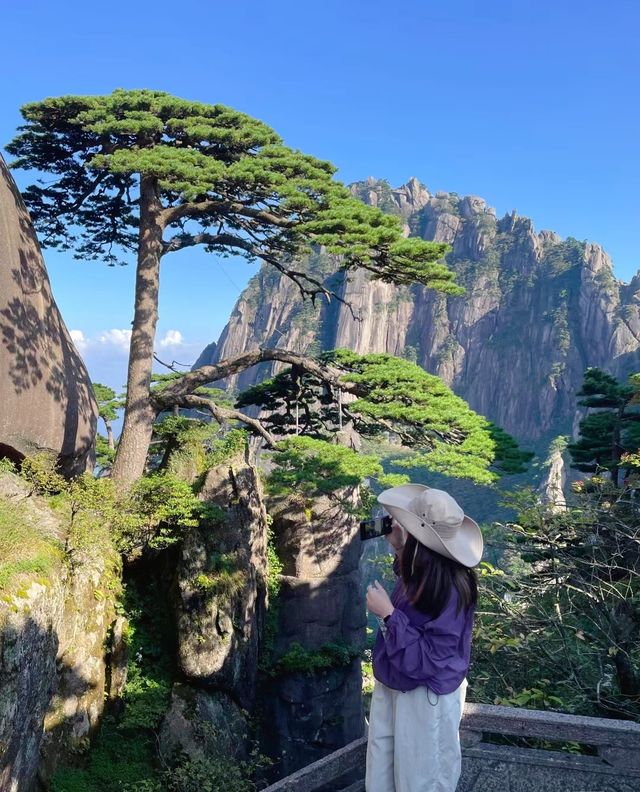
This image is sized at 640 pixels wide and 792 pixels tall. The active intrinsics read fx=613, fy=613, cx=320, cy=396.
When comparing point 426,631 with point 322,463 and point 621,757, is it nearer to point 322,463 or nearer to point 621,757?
point 621,757

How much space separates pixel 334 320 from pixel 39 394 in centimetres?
8873

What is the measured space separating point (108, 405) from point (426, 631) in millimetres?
13804

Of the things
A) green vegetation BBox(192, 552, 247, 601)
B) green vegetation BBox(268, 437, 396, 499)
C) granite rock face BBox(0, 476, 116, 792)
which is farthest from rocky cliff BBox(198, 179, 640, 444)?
granite rock face BBox(0, 476, 116, 792)

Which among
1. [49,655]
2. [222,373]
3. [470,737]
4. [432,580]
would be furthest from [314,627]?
[432,580]

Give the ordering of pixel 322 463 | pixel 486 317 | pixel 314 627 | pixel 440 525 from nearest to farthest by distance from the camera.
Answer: pixel 440 525 < pixel 322 463 < pixel 314 627 < pixel 486 317

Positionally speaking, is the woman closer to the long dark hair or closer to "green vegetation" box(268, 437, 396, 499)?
the long dark hair

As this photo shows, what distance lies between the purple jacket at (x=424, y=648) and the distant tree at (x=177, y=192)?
312 inches

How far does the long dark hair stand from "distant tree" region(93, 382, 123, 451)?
13.0m

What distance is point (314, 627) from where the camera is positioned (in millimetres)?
12609

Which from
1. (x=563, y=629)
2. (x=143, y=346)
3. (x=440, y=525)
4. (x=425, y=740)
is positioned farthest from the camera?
(x=143, y=346)

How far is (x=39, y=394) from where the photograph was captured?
30.1 ft

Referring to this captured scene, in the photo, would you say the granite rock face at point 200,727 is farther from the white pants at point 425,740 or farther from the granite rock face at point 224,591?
the white pants at point 425,740

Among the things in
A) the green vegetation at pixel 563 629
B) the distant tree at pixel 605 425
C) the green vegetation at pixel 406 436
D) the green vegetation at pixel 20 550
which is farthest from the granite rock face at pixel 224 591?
the distant tree at pixel 605 425

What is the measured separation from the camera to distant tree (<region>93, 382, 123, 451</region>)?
14669mm
